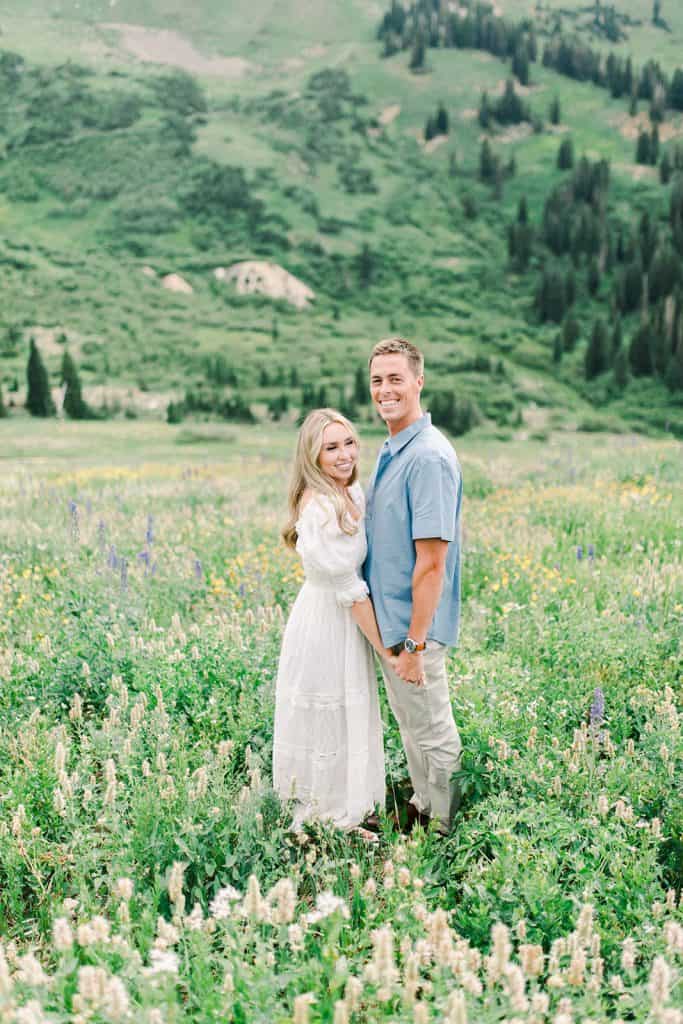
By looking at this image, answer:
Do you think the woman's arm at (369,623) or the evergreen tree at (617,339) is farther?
the evergreen tree at (617,339)


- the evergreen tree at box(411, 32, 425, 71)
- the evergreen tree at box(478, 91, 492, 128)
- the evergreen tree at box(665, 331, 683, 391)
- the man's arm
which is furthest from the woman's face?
the evergreen tree at box(411, 32, 425, 71)

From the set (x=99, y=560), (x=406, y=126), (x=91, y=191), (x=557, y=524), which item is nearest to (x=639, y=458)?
(x=557, y=524)

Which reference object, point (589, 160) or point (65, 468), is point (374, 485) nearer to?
point (65, 468)

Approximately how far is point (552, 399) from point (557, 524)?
68.7 metres

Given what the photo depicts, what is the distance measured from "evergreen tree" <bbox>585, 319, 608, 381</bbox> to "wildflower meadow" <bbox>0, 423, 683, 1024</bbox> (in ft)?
263

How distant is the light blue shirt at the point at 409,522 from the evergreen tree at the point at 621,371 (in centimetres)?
8322

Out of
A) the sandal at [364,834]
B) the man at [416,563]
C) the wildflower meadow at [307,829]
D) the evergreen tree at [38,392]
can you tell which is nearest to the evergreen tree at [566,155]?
the evergreen tree at [38,392]

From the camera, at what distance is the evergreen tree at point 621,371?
266ft

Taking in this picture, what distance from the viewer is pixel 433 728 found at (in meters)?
4.35

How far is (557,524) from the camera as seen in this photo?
35.2 ft

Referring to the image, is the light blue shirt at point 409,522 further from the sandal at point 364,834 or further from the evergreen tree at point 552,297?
the evergreen tree at point 552,297

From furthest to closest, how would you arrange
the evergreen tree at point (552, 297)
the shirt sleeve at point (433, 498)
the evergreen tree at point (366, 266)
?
the evergreen tree at point (366, 266), the evergreen tree at point (552, 297), the shirt sleeve at point (433, 498)

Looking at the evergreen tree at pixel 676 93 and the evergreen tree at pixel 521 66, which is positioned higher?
the evergreen tree at pixel 521 66

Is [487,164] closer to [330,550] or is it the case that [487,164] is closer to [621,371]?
[621,371]
